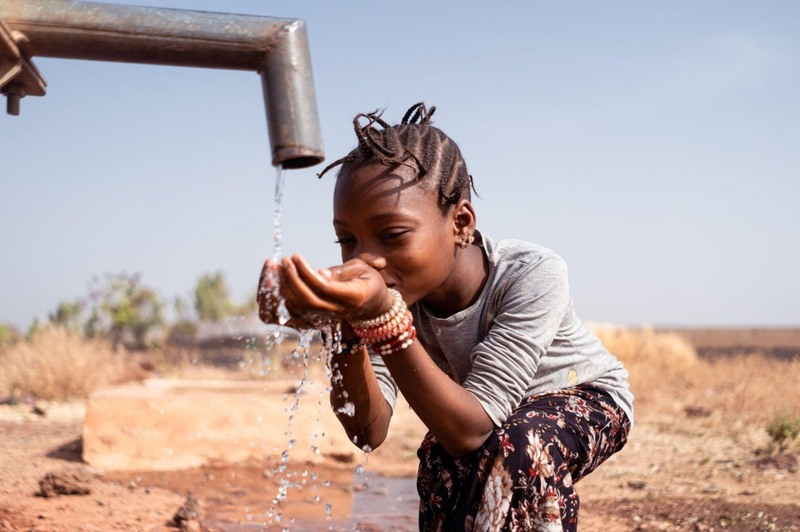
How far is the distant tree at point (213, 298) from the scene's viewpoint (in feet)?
79.2

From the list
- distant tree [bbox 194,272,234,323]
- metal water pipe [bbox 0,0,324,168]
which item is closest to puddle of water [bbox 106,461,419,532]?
metal water pipe [bbox 0,0,324,168]

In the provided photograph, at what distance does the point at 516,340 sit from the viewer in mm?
1989

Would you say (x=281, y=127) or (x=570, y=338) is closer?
(x=281, y=127)

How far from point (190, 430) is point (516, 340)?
3297mm

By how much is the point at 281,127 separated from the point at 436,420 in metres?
0.77

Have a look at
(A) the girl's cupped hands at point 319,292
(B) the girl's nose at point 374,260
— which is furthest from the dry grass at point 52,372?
(A) the girl's cupped hands at point 319,292

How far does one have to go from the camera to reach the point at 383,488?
14.5 ft

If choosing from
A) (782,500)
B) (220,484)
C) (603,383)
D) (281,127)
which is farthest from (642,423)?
(281,127)

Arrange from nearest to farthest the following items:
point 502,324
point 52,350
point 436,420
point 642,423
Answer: point 436,420, point 502,324, point 642,423, point 52,350

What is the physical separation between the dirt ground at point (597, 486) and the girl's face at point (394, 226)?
1825mm

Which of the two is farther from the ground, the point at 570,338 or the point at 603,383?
the point at 570,338

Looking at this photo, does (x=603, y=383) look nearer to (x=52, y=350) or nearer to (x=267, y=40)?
(x=267, y=40)

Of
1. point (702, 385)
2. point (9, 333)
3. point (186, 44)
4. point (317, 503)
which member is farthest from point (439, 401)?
point (9, 333)

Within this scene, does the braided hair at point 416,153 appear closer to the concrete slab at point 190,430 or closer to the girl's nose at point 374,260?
the girl's nose at point 374,260
